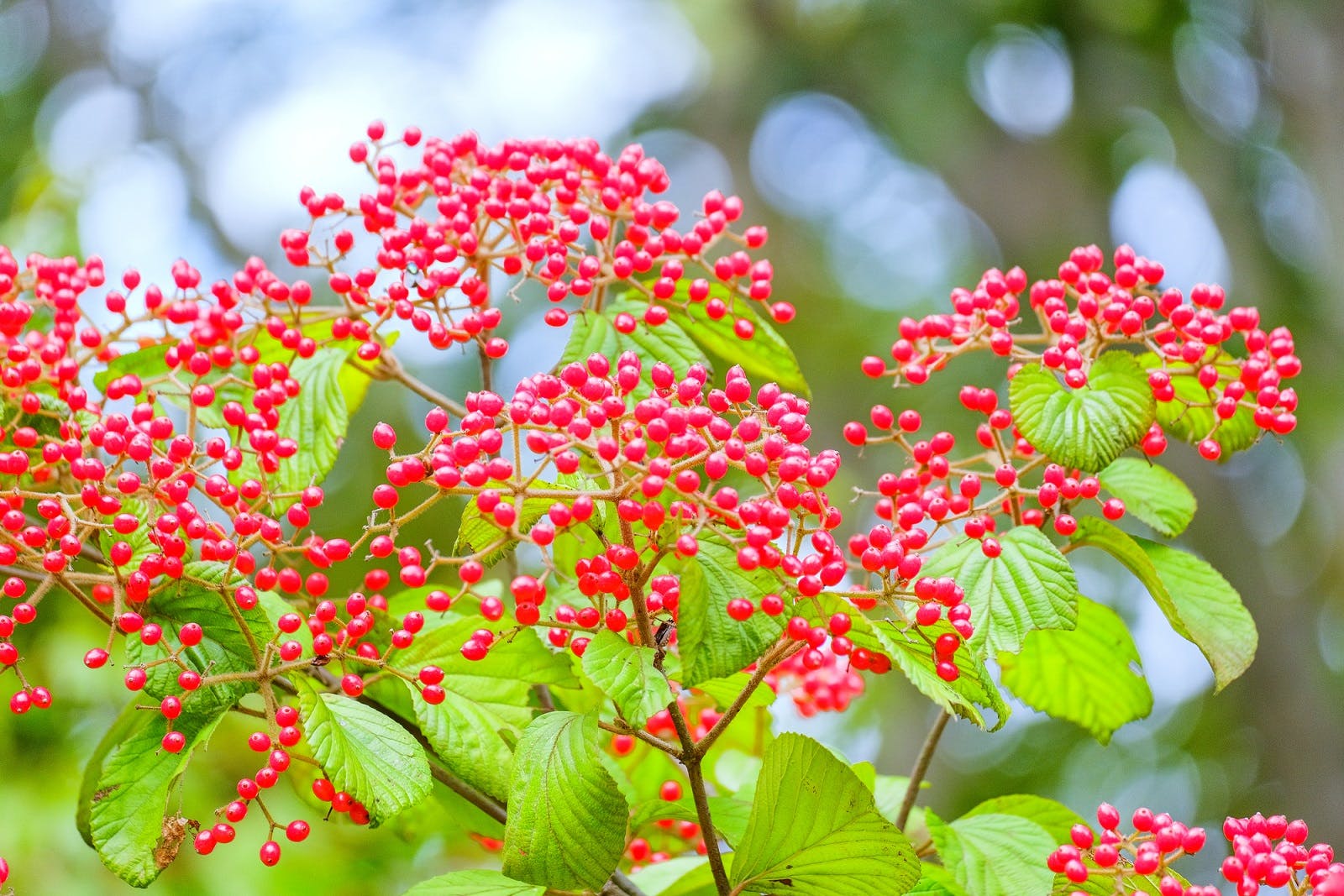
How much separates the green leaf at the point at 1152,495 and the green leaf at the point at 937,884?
536 millimetres

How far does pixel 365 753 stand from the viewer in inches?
47.8

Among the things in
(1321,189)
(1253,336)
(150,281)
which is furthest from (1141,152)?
(150,281)

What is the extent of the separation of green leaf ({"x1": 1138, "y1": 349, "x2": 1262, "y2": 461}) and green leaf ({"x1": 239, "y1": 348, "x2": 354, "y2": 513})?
108cm

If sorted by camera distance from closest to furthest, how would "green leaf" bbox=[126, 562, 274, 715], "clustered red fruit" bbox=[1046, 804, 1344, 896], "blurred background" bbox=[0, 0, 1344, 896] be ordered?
"clustered red fruit" bbox=[1046, 804, 1344, 896]
"green leaf" bbox=[126, 562, 274, 715]
"blurred background" bbox=[0, 0, 1344, 896]

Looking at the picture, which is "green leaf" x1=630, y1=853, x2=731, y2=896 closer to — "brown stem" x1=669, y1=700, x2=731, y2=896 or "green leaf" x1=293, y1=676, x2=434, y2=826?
"brown stem" x1=669, y1=700, x2=731, y2=896

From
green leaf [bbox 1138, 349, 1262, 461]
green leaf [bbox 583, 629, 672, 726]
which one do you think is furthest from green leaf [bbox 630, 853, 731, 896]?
green leaf [bbox 1138, 349, 1262, 461]

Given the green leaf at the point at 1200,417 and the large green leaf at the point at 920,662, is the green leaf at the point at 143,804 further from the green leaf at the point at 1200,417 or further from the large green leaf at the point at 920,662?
the green leaf at the point at 1200,417

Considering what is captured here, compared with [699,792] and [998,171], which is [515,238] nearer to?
[699,792]

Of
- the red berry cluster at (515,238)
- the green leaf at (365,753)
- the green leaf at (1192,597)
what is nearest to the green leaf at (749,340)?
the red berry cluster at (515,238)

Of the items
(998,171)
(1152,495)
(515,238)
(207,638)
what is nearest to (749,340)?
(515,238)

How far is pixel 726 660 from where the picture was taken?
1.07 meters

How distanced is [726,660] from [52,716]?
261 cm

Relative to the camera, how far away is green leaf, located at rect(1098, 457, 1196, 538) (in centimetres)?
157

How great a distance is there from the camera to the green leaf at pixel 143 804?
3.98 ft
